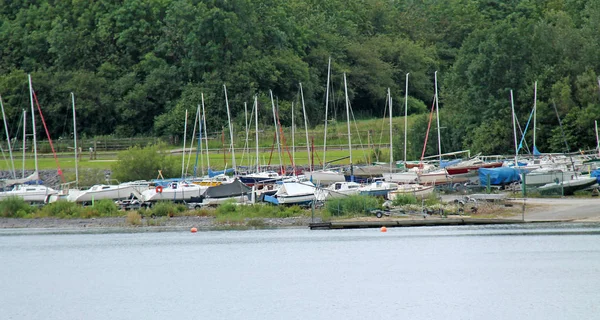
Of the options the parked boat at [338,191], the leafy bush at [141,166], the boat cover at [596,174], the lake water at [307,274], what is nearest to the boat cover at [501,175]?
the boat cover at [596,174]

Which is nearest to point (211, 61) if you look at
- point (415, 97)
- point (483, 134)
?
point (415, 97)

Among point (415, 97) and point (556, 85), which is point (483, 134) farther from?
point (415, 97)

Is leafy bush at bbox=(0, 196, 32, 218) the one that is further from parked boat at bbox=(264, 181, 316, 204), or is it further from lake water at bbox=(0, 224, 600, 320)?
parked boat at bbox=(264, 181, 316, 204)

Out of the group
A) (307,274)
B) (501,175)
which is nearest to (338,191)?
(501,175)

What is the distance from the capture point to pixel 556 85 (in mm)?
83000

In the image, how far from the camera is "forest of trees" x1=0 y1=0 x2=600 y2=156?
8750 cm

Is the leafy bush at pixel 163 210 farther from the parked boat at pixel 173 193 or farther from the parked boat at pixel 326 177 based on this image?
the parked boat at pixel 326 177

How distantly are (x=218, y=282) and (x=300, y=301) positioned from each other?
232 inches

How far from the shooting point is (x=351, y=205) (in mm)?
58156

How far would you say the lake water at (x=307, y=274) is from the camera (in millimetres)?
38844

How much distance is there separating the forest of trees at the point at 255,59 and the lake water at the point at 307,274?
109 ft

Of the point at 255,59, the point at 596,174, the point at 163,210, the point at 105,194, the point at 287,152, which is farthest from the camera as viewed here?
the point at 255,59

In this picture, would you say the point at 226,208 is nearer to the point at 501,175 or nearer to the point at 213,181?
the point at 213,181

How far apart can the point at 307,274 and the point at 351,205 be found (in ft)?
39.4
